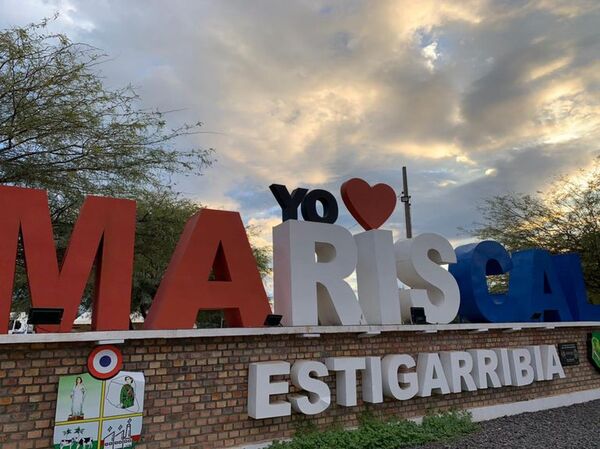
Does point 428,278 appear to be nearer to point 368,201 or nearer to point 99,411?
point 368,201

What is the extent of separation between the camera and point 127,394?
521cm

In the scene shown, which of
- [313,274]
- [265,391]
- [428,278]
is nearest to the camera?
[265,391]

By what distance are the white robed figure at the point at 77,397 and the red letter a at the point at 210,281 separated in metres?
1.01

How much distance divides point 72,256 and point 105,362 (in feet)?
4.31

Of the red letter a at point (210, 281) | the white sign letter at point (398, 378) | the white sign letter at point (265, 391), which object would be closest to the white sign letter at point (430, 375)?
the white sign letter at point (398, 378)

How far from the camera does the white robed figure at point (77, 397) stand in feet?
16.1

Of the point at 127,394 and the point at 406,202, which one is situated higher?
the point at 406,202

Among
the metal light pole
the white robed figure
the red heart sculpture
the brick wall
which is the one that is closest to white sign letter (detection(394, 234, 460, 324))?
the brick wall

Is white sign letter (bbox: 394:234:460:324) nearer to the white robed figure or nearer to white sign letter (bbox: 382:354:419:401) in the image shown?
white sign letter (bbox: 382:354:419:401)

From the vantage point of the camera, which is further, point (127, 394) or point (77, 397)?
point (127, 394)

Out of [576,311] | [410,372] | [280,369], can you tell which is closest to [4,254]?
[280,369]

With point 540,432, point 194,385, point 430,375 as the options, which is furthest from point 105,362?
point 540,432

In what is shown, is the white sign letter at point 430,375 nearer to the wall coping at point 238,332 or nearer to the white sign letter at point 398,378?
the white sign letter at point 398,378

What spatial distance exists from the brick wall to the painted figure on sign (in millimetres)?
150
